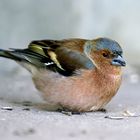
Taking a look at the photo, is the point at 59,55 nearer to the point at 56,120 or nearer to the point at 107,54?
the point at 107,54

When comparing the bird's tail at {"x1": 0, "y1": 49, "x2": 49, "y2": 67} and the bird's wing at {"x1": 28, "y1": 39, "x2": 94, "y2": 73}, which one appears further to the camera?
the bird's tail at {"x1": 0, "y1": 49, "x2": 49, "y2": 67}

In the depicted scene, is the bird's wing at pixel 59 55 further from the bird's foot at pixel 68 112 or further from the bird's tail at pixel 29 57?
the bird's foot at pixel 68 112

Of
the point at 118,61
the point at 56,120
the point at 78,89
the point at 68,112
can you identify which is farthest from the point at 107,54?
the point at 56,120

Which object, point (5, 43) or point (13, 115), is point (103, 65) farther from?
point (5, 43)

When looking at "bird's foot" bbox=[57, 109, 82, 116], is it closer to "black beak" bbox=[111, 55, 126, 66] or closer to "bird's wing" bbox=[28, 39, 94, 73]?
"bird's wing" bbox=[28, 39, 94, 73]

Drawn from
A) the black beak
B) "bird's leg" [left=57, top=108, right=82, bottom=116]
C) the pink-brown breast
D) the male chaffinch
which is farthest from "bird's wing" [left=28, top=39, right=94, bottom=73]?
"bird's leg" [left=57, top=108, right=82, bottom=116]

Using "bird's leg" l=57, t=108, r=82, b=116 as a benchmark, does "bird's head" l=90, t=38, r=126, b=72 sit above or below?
above

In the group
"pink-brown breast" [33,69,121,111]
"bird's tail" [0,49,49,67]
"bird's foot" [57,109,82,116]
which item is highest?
"bird's tail" [0,49,49,67]
